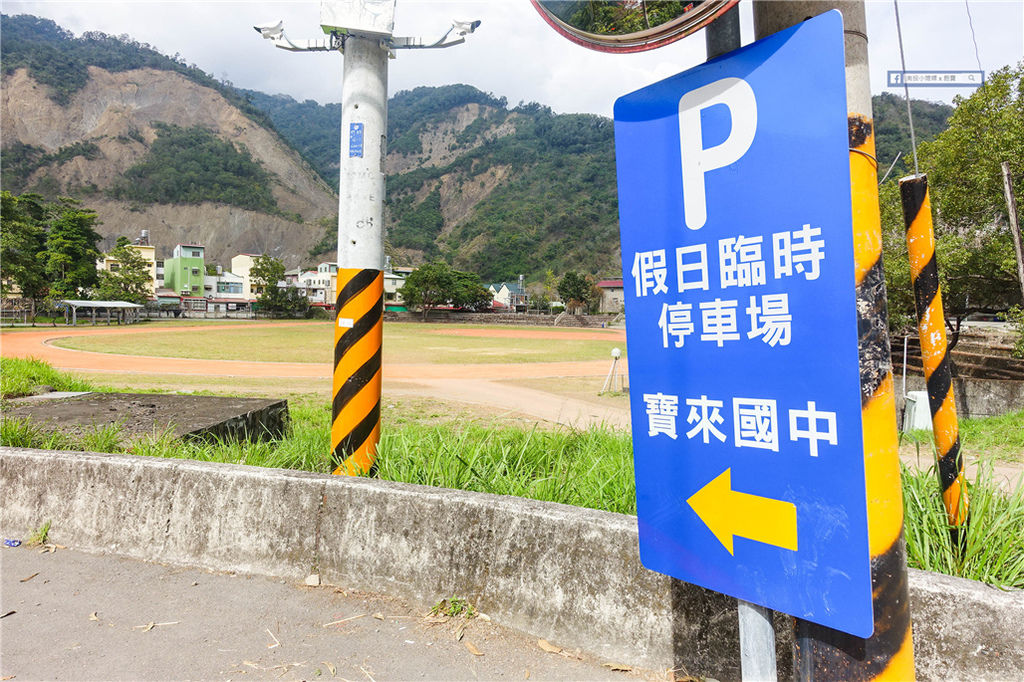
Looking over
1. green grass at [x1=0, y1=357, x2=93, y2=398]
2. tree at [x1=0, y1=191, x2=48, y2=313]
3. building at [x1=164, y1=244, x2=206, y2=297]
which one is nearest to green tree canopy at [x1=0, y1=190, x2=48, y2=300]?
tree at [x1=0, y1=191, x2=48, y2=313]

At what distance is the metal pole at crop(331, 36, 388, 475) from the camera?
11.6 ft

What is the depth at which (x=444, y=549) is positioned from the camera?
2.59 m

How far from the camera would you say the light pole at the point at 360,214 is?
354 cm

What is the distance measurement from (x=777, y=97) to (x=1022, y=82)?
11297mm

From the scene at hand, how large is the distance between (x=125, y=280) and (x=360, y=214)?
191 feet

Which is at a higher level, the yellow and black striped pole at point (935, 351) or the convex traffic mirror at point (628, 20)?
the convex traffic mirror at point (628, 20)

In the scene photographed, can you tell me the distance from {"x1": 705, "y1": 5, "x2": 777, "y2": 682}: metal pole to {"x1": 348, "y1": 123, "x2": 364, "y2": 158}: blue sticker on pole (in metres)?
2.71

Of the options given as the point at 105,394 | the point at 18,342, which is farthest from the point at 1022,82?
the point at 18,342

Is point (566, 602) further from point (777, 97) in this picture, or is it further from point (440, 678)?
point (777, 97)

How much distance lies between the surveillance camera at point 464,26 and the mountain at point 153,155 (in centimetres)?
11715

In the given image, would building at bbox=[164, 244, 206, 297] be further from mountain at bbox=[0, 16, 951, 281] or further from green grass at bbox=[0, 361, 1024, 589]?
green grass at bbox=[0, 361, 1024, 589]

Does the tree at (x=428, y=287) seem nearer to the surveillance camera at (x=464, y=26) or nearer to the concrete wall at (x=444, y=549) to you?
the surveillance camera at (x=464, y=26)

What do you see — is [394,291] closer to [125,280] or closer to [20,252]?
[125,280]

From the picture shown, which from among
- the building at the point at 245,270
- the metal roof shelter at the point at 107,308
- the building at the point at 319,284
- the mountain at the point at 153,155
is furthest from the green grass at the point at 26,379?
the mountain at the point at 153,155
